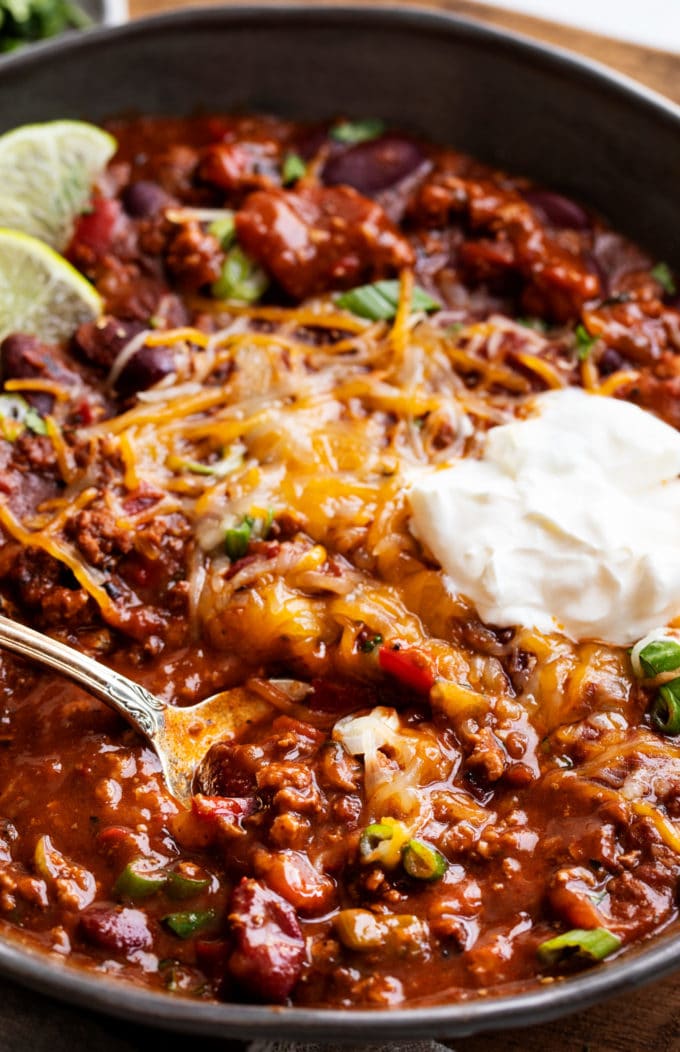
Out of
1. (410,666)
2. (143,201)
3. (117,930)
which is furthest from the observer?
(143,201)

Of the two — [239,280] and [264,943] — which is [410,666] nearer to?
[264,943]

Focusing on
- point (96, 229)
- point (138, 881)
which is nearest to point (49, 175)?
point (96, 229)

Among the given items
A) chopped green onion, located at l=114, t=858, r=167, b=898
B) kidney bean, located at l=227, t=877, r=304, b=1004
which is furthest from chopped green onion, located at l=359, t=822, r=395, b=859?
chopped green onion, located at l=114, t=858, r=167, b=898

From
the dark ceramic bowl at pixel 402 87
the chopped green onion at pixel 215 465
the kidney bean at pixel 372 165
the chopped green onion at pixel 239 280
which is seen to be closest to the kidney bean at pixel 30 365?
the chopped green onion at pixel 215 465

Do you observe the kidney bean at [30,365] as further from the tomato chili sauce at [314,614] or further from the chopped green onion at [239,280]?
the chopped green onion at [239,280]

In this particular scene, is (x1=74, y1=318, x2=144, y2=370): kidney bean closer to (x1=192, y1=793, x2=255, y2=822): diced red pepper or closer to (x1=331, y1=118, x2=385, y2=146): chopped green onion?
(x1=331, y1=118, x2=385, y2=146): chopped green onion

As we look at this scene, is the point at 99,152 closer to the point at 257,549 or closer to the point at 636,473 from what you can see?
the point at 257,549

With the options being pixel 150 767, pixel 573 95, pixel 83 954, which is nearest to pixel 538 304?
pixel 573 95
